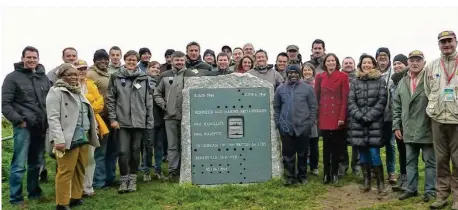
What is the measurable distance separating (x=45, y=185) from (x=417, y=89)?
6327 millimetres

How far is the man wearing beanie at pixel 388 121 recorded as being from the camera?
7.86m

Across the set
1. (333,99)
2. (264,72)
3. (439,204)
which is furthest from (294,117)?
(439,204)

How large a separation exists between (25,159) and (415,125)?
562cm

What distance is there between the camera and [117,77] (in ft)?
26.7

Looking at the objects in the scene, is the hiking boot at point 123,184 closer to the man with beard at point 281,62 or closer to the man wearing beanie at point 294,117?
the man wearing beanie at point 294,117

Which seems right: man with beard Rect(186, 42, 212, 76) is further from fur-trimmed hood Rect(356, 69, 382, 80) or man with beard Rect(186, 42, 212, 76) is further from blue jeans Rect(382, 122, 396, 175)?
blue jeans Rect(382, 122, 396, 175)

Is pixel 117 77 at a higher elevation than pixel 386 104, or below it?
Answer: higher

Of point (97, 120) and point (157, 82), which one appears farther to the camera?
point (157, 82)

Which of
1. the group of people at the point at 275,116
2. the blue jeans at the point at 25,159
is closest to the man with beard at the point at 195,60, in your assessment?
the group of people at the point at 275,116

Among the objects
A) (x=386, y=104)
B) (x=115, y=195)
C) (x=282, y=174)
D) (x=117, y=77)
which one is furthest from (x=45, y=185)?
(x=386, y=104)

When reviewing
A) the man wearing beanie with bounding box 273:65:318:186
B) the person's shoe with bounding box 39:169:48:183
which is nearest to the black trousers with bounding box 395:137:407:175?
the man wearing beanie with bounding box 273:65:318:186

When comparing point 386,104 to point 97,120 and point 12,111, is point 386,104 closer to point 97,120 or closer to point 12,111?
point 97,120

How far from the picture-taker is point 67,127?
21.9ft

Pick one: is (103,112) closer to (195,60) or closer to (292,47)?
(195,60)
